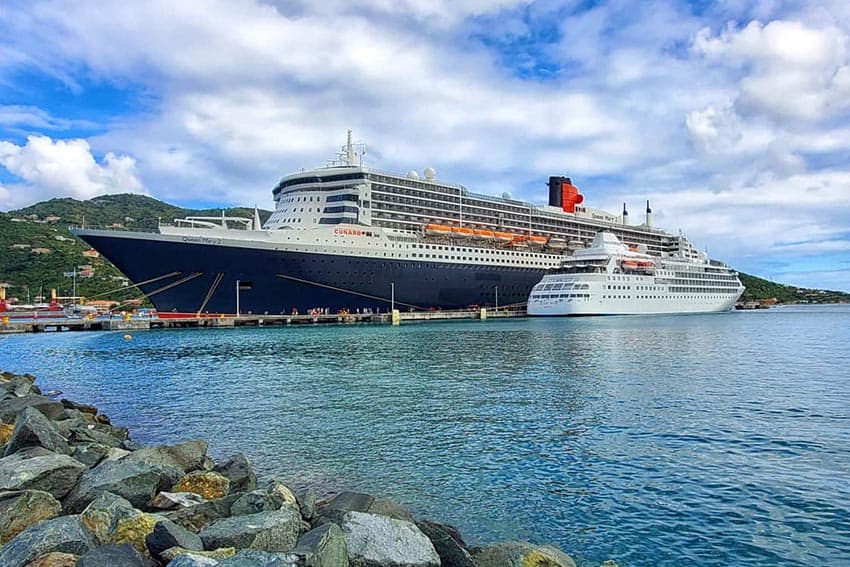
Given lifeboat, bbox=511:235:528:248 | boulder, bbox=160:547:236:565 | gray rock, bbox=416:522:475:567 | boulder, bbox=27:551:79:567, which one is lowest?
gray rock, bbox=416:522:475:567

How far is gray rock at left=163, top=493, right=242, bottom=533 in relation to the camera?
17.7 feet

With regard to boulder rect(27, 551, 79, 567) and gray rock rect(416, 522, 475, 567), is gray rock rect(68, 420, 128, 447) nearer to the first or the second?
boulder rect(27, 551, 79, 567)

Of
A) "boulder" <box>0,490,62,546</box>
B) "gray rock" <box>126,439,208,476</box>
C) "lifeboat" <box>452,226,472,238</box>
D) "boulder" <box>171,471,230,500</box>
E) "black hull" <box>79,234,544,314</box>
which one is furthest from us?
"lifeboat" <box>452,226,472,238</box>

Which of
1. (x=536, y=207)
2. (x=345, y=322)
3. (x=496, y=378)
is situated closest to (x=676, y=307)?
(x=536, y=207)

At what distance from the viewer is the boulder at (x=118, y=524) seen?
4.75m

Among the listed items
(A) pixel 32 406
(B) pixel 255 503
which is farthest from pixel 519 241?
(B) pixel 255 503

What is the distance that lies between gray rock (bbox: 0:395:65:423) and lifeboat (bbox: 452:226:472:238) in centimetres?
4146

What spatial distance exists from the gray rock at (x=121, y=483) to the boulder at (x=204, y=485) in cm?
17

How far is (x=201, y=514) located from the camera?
5.60m

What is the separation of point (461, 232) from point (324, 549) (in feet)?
157

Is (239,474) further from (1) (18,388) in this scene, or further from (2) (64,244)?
(2) (64,244)

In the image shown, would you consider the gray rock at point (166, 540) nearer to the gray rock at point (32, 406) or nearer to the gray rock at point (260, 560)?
the gray rock at point (260, 560)

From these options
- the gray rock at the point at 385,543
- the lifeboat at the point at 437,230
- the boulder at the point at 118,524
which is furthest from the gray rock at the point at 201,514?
the lifeboat at the point at 437,230

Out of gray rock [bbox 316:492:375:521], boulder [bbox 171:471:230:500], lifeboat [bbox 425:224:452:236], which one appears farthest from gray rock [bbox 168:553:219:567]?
lifeboat [bbox 425:224:452:236]
